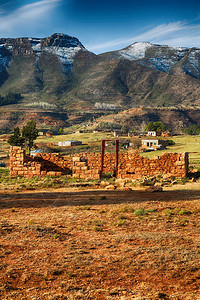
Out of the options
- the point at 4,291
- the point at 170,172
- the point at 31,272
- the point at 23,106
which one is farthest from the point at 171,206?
the point at 23,106

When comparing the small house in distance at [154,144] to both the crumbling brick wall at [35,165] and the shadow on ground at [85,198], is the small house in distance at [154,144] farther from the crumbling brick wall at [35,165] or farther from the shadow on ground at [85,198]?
the shadow on ground at [85,198]

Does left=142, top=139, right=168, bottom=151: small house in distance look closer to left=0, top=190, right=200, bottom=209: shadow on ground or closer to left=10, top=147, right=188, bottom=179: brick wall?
left=10, top=147, right=188, bottom=179: brick wall

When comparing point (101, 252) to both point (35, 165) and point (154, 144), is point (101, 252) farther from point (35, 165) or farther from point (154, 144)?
point (154, 144)

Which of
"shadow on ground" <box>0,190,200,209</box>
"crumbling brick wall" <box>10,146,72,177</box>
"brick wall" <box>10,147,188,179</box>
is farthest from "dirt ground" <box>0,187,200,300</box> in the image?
"crumbling brick wall" <box>10,146,72,177</box>

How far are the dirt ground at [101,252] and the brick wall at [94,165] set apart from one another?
10.8 meters

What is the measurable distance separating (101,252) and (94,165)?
1812 centimetres

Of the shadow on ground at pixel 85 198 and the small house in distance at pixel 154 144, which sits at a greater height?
the small house in distance at pixel 154 144

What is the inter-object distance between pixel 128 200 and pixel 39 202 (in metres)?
3.77

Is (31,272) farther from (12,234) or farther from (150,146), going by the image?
(150,146)

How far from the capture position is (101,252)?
20.7ft

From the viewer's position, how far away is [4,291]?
4.54 m

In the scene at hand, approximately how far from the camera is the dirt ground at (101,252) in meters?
4.68

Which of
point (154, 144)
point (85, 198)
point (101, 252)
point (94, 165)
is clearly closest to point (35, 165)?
point (94, 165)

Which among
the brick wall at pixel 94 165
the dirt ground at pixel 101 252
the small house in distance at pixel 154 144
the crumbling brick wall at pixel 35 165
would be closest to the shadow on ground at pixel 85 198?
the dirt ground at pixel 101 252
